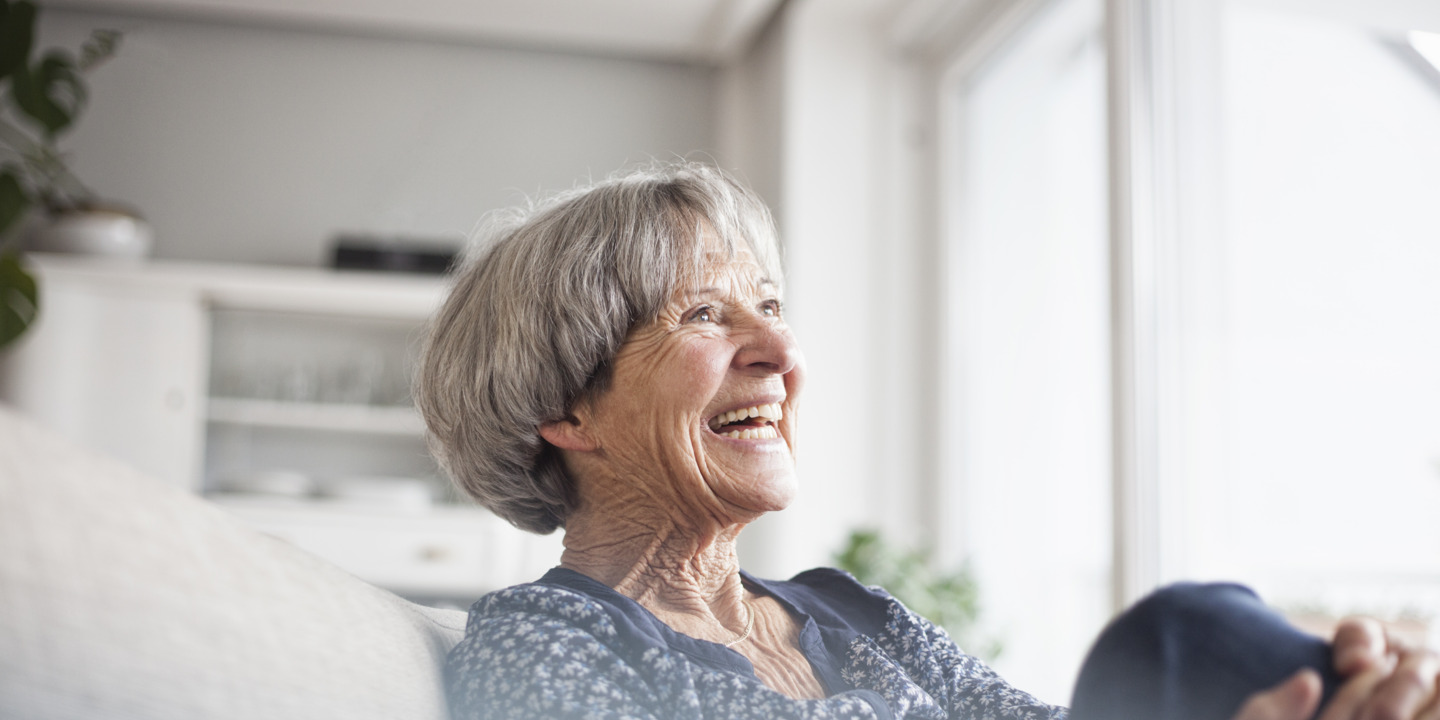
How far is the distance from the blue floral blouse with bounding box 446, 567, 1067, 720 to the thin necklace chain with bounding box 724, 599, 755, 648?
4 cm

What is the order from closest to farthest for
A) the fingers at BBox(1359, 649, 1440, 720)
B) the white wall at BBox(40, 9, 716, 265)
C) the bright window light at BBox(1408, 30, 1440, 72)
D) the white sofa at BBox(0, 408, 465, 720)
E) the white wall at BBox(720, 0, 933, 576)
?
the white sofa at BBox(0, 408, 465, 720) → the fingers at BBox(1359, 649, 1440, 720) → the bright window light at BBox(1408, 30, 1440, 72) → the white wall at BBox(720, 0, 933, 576) → the white wall at BBox(40, 9, 716, 265)

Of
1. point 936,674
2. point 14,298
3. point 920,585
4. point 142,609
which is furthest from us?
point 14,298

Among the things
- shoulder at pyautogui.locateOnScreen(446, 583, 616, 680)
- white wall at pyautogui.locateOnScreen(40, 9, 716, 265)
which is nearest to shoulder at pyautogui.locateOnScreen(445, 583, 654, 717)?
shoulder at pyautogui.locateOnScreen(446, 583, 616, 680)

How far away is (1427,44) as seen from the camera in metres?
1.83

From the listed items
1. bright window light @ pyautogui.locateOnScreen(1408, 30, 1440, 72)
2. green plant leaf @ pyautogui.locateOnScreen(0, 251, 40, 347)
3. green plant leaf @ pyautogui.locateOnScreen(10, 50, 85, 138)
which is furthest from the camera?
green plant leaf @ pyautogui.locateOnScreen(10, 50, 85, 138)

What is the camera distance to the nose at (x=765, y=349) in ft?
3.36

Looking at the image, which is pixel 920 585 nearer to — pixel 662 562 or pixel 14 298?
pixel 662 562

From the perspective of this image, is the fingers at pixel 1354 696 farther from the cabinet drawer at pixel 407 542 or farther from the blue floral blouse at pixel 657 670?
the cabinet drawer at pixel 407 542

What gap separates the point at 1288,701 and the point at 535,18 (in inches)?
151

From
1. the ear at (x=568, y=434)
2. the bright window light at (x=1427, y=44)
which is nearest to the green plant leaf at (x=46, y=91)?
the ear at (x=568, y=434)

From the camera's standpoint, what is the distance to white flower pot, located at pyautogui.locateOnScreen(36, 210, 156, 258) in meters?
3.64

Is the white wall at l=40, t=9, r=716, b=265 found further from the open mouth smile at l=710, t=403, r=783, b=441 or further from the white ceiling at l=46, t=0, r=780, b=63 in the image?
the open mouth smile at l=710, t=403, r=783, b=441

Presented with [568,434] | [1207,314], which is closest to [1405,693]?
[568,434]

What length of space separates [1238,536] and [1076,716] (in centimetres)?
178
